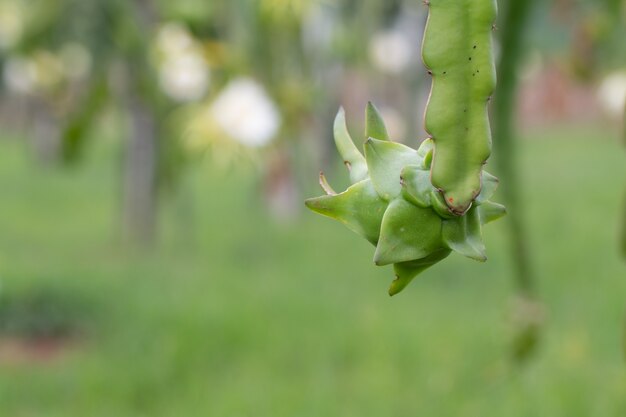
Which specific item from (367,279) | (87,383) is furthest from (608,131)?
(87,383)

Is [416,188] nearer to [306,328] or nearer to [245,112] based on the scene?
[245,112]

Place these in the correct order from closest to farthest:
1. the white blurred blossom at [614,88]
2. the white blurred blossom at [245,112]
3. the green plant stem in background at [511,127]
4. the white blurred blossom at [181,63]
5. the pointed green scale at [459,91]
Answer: the pointed green scale at [459,91]
the green plant stem in background at [511,127]
the white blurred blossom at [245,112]
the white blurred blossom at [181,63]
the white blurred blossom at [614,88]

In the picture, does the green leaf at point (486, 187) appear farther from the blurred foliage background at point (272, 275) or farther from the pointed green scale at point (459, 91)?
the blurred foliage background at point (272, 275)

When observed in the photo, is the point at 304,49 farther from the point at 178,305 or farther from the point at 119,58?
the point at 178,305

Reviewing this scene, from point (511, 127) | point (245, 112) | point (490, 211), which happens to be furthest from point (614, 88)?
point (490, 211)

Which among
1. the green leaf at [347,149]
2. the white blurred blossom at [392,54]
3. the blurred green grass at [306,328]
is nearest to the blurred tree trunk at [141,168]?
the blurred green grass at [306,328]

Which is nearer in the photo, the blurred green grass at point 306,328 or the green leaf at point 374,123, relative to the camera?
the green leaf at point 374,123

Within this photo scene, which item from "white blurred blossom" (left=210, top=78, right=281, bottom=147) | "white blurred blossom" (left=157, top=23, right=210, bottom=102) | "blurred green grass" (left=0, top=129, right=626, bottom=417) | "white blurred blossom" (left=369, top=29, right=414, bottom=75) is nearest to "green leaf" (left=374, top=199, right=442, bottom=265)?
"blurred green grass" (left=0, top=129, right=626, bottom=417)
